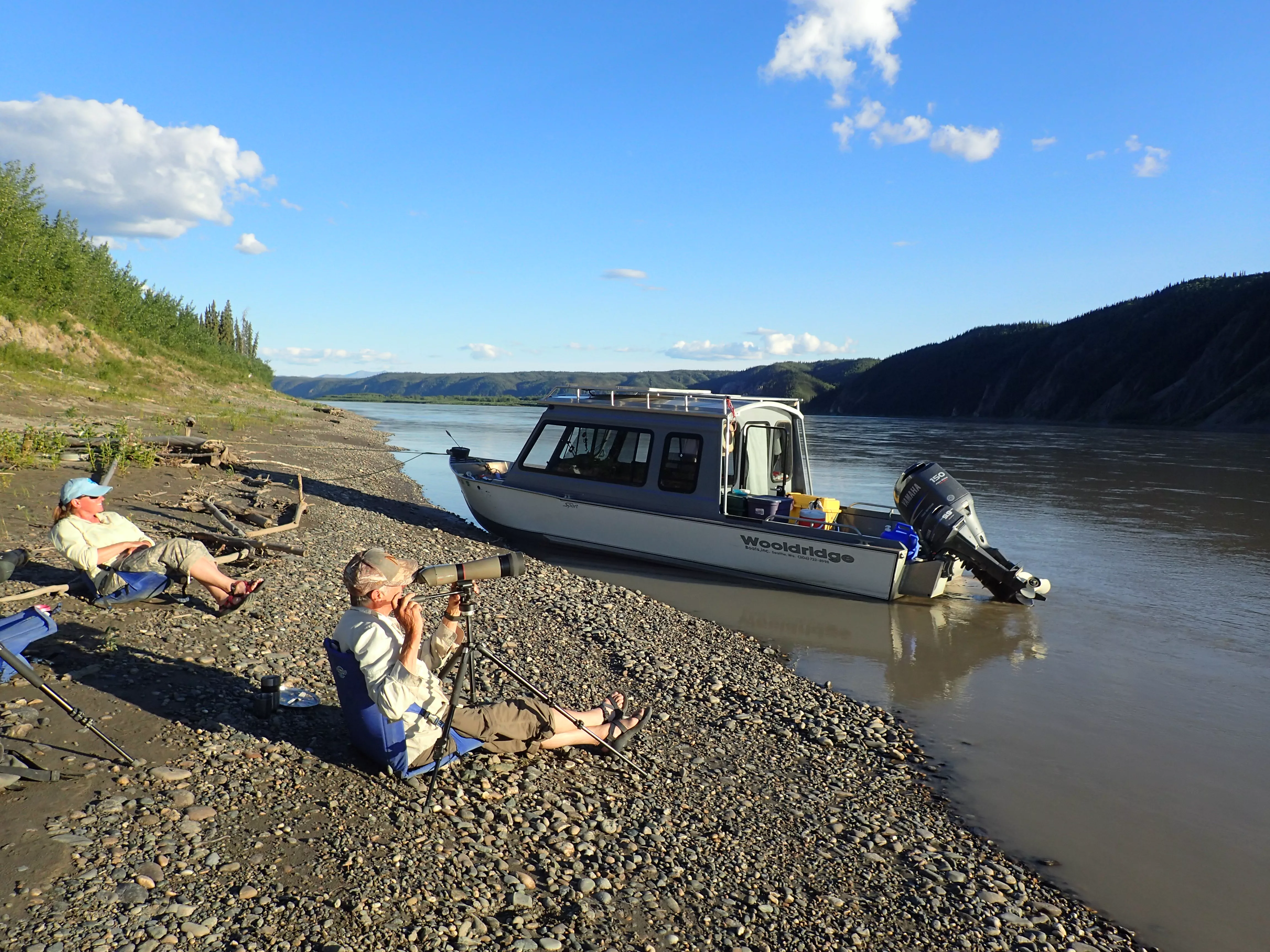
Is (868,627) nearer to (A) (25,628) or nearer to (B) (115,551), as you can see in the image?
(B) (115,551)

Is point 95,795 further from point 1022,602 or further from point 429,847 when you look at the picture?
point 1022,602

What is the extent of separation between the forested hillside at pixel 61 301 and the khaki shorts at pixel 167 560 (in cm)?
2199

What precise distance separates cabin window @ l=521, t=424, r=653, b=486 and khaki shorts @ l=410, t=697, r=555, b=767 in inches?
303

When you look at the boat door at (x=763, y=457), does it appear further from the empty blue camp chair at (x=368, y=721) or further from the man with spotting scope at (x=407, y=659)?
the empty blue camp chair at (x=368, y=721)

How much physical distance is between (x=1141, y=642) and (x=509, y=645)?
796 centimetres

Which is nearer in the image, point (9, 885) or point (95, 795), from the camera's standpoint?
point (9, 885)

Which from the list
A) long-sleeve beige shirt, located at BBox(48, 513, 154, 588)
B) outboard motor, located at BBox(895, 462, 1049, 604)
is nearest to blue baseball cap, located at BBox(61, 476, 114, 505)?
long-sleeve beige shirt, located at BBox(48, 513, 154, 588)

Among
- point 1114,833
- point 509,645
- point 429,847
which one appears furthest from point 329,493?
point 1114,833

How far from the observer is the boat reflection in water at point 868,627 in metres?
8.94

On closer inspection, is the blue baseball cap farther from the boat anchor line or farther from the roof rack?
the boat anchor line

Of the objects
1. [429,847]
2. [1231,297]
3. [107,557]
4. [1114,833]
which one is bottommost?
[1114,833]

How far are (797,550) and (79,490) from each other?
8462mm

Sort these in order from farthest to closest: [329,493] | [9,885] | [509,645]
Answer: [329,493]
[509,645]
[9,885]

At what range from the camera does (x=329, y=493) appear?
16344 millimetres
